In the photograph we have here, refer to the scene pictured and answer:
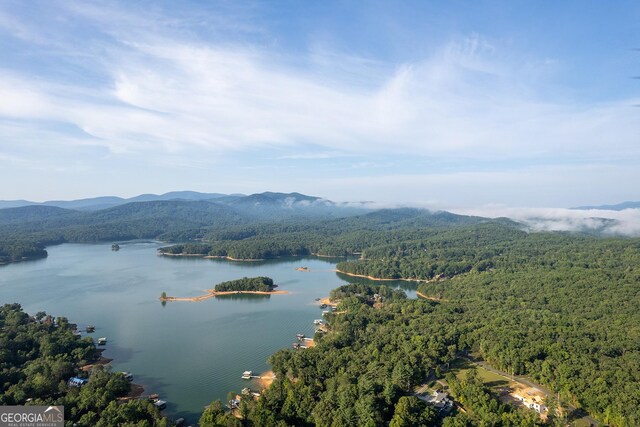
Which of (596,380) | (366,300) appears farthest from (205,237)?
(596,380)

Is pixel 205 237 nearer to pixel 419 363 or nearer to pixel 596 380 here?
pixel 419 363

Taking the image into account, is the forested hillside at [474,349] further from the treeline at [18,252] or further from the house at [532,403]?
the treeline at [18,252]

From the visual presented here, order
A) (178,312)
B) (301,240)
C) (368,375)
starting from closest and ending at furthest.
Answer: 1. (368,375)
2. (178,312)
3. (301,240)

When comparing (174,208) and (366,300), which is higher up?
(174,208)

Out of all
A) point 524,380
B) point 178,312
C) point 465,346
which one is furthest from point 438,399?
point 178,312

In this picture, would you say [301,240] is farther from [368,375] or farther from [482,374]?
[368,375]

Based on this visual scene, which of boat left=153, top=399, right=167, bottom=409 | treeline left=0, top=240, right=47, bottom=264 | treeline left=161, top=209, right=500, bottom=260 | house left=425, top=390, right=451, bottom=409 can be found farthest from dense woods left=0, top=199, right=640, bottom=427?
treeline left=0, top=240, right=47, bottom=264

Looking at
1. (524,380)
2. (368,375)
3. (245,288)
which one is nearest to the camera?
(368,375)
